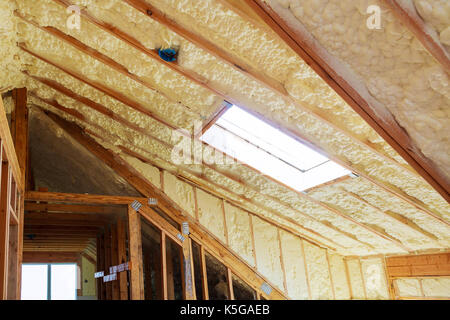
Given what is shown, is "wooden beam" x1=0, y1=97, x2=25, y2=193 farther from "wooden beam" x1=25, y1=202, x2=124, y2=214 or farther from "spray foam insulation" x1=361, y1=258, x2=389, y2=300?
"spray foam insulation" x1=361, y1=258, x2=389, y2=300

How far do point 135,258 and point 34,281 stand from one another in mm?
7187

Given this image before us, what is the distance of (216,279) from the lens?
21.3ft

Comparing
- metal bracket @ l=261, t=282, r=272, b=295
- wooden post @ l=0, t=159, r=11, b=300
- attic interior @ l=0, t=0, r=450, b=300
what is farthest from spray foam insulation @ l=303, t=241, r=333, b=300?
wooden post @ l=0, t=159, r=11, b=300

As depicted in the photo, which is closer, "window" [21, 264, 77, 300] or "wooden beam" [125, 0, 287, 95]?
"wooden beam" [125, 0, 287, 95]

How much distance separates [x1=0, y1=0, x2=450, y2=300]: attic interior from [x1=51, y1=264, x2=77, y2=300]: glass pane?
380 centimetres

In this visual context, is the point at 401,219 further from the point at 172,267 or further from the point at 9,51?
the point at 9,51

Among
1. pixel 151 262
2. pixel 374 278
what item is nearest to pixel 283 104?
pixel 374 278

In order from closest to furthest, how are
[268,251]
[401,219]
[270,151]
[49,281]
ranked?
[270,151] → [401,219] → [268,251] → [49,281]

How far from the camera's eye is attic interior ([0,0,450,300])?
2334 mm

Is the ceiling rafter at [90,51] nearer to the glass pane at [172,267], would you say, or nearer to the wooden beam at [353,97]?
the wooden beam at [353,97]

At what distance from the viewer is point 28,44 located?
3744 mm

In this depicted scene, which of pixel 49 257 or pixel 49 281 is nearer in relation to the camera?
pixel 49 257

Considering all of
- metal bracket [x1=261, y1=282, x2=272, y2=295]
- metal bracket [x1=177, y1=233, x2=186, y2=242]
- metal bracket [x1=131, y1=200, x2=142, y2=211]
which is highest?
metal bracket [x1=131, y1=200, x2=142, y2=211]
